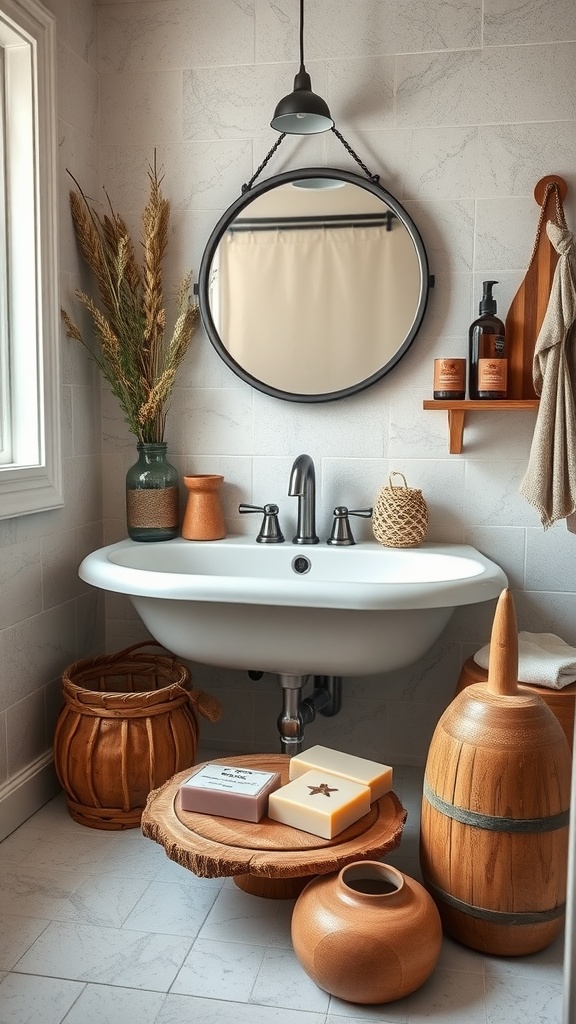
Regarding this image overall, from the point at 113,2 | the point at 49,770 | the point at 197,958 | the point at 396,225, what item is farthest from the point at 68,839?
the point at 113,2

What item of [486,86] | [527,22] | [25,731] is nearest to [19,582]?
[25,731]

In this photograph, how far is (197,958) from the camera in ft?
5.09

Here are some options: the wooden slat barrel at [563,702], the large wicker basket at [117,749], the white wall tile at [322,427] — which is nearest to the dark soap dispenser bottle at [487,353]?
the white wall tile at [322,427]

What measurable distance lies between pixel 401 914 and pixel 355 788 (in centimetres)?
30

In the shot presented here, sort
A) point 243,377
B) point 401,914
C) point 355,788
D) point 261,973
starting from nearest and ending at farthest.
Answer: point 401,914
point 261,973
point 355,788
point 243,377

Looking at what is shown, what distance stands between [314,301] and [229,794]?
1.34m

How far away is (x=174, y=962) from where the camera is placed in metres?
1.54

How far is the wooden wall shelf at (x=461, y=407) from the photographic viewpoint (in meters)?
2.12

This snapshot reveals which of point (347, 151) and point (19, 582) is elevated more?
point (347, 151)

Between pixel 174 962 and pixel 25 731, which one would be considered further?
pixel 25 731

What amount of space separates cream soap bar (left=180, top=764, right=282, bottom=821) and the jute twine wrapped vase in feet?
1.09

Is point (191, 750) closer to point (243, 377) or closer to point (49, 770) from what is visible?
point (49, 770)

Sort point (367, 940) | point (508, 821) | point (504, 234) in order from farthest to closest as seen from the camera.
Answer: point (504, 234) < point (508, 821) < point (367, 940)

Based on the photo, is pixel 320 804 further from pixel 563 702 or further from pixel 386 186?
pixel 386 186
